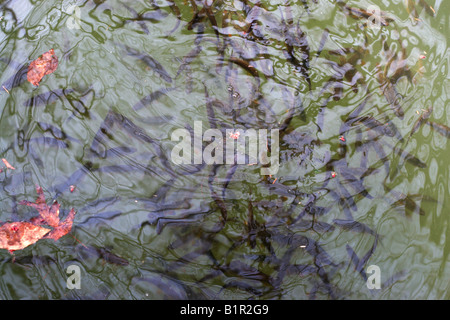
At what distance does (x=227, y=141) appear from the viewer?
1201mm

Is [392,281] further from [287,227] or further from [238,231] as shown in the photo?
[238,231]

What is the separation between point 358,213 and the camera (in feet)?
3.92

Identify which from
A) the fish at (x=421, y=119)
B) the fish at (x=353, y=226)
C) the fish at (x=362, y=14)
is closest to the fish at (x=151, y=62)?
the fish at (x=362, y=14)

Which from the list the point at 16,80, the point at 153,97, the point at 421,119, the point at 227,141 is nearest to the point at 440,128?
the point at 421,119

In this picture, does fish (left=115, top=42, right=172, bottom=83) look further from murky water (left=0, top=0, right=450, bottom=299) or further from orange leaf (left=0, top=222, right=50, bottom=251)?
orange leaf (left=0, top=222, right=50, bottom=251)

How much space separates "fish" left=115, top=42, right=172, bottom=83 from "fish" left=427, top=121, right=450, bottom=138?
911 millimetres

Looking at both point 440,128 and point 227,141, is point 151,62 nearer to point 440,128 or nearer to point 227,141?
point 227,141

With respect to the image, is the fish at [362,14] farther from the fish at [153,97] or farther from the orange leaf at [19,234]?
the orange leaf at [19,234]

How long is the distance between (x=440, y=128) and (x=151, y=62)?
1017 millimetres

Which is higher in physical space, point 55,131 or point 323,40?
point 323,40

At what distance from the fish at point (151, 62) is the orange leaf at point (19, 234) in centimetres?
64

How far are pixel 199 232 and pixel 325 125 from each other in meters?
0.56
